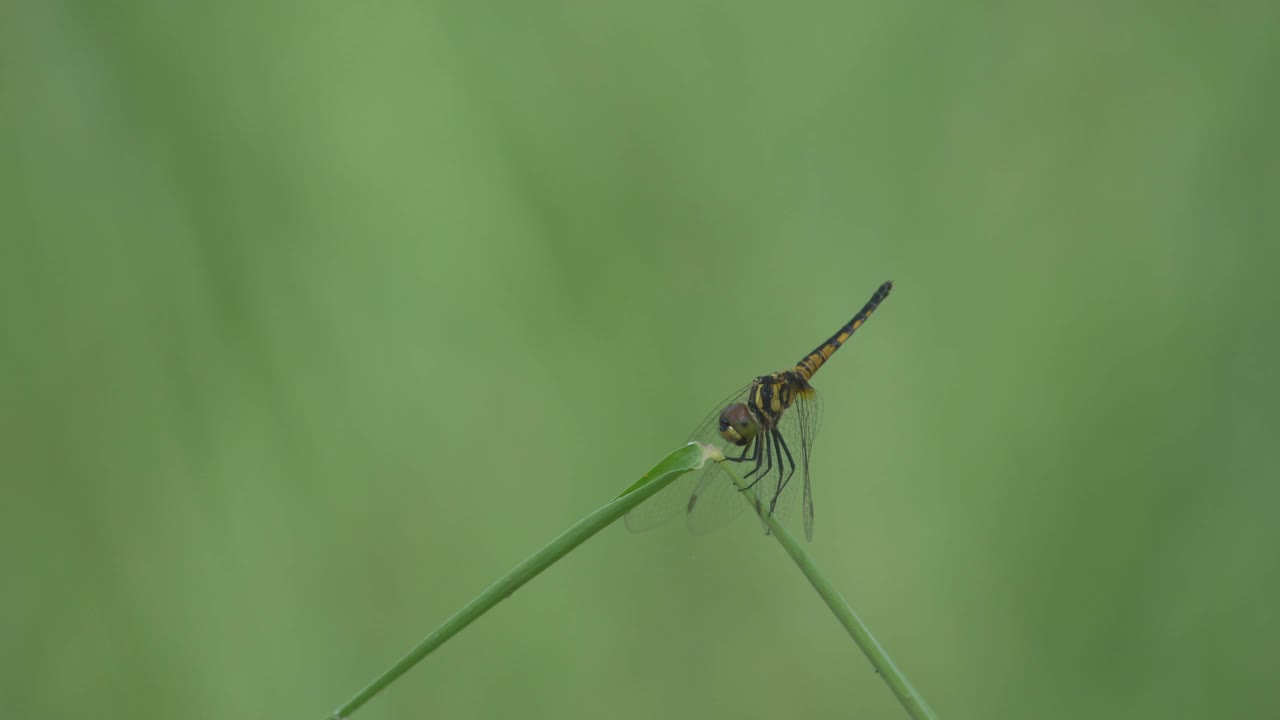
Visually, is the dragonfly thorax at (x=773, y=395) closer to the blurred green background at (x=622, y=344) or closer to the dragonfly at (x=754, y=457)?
the dragonfly at (x=754, y=457)

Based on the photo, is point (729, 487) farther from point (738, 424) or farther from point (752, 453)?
point (738, 424)

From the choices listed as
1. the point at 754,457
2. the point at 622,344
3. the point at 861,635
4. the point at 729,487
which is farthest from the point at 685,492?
the point at 861,635

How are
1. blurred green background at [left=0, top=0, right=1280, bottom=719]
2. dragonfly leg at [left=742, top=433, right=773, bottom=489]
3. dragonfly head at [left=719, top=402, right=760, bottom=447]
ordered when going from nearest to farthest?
dragonfly head at [left=719, top=402, right=760, bottom=447] → dragonfly leg at [left=742, top=433, right=773, bottom=489] → blurred green background at [left=0, top=0, right=1280, bottom=719]

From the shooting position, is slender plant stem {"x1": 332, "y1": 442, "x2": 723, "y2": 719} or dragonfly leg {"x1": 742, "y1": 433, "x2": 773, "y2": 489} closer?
slender plant stem {"x1": 332, "y1": 442, "x2": 723, "y2": 719}

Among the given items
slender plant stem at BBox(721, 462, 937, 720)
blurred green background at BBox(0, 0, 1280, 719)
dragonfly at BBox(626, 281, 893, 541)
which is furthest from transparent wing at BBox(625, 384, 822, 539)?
slender plant stem at BBox(721, 462, 937, 720)

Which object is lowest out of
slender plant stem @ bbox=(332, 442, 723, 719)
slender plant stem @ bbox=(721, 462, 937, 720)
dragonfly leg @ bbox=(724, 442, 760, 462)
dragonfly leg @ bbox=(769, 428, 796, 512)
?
slender plant stem @ bbox=(721, 462, 937, 720)

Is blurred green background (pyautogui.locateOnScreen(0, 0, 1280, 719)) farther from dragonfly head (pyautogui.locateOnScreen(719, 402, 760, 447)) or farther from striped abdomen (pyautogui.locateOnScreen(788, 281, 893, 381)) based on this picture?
dragonfly head (pyautogui.locateOnScreen(719, 402, 760, 447))

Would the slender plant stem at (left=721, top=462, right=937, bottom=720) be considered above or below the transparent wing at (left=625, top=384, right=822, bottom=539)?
below
